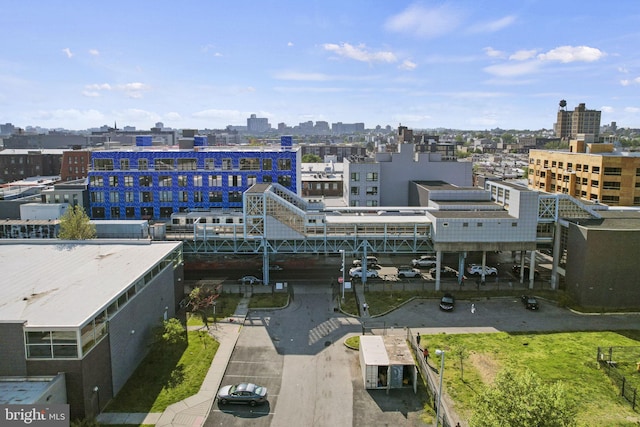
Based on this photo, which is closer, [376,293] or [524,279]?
[376,293]

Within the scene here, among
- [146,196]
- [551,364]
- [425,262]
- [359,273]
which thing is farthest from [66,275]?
[425,262]

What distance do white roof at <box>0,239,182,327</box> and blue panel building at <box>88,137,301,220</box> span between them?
81.3 feet

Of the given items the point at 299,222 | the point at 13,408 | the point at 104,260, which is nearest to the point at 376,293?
the point at 299,222

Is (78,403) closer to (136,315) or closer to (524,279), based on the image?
(136,315)

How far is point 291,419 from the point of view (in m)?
32.5

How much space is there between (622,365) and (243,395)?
30704 millimetres

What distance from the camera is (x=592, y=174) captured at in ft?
292

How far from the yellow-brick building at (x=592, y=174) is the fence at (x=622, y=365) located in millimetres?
51517

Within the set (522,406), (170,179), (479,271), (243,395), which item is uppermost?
(170,179)

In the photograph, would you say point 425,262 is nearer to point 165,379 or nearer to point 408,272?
point 408,272

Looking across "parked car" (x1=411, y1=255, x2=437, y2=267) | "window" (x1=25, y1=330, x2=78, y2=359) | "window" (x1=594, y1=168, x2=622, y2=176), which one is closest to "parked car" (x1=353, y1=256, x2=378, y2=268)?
"parked car" (x1=411, y1=255, x2=437, y2=267)

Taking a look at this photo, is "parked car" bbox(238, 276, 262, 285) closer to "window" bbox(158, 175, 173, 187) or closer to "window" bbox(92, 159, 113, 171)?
"window" bbox(158, 175, 173, 187)

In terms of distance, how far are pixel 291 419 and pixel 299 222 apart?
1150 inches

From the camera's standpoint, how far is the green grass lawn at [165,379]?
3375cm
